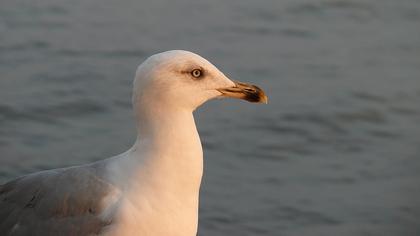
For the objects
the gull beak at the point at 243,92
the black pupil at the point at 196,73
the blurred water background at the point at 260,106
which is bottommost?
the blurred water background at the point at 260,106

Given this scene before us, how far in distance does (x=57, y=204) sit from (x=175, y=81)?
2.47ft

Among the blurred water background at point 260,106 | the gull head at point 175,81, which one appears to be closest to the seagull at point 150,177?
the gull head at point 175,81

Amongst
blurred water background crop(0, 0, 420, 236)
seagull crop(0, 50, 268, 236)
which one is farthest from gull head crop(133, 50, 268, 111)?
blurred water background crop(0, 0, 420, 236)

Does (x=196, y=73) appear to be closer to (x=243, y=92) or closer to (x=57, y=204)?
(x=243, y=92)

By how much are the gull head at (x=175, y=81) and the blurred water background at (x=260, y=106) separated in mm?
1965

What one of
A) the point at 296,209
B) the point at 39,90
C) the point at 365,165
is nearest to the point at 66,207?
the point at 296,209

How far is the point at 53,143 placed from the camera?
7.50 meters

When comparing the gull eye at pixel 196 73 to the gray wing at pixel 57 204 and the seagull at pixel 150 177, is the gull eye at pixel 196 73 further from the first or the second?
the gray wing at pixel 57 204

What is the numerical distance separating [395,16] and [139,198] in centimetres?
599

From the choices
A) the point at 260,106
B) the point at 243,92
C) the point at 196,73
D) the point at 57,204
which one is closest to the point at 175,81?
the point at 196,73

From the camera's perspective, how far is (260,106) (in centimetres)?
835

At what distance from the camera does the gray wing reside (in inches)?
184

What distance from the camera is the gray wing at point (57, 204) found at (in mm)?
4664

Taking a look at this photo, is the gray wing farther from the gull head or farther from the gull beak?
the gull beak
